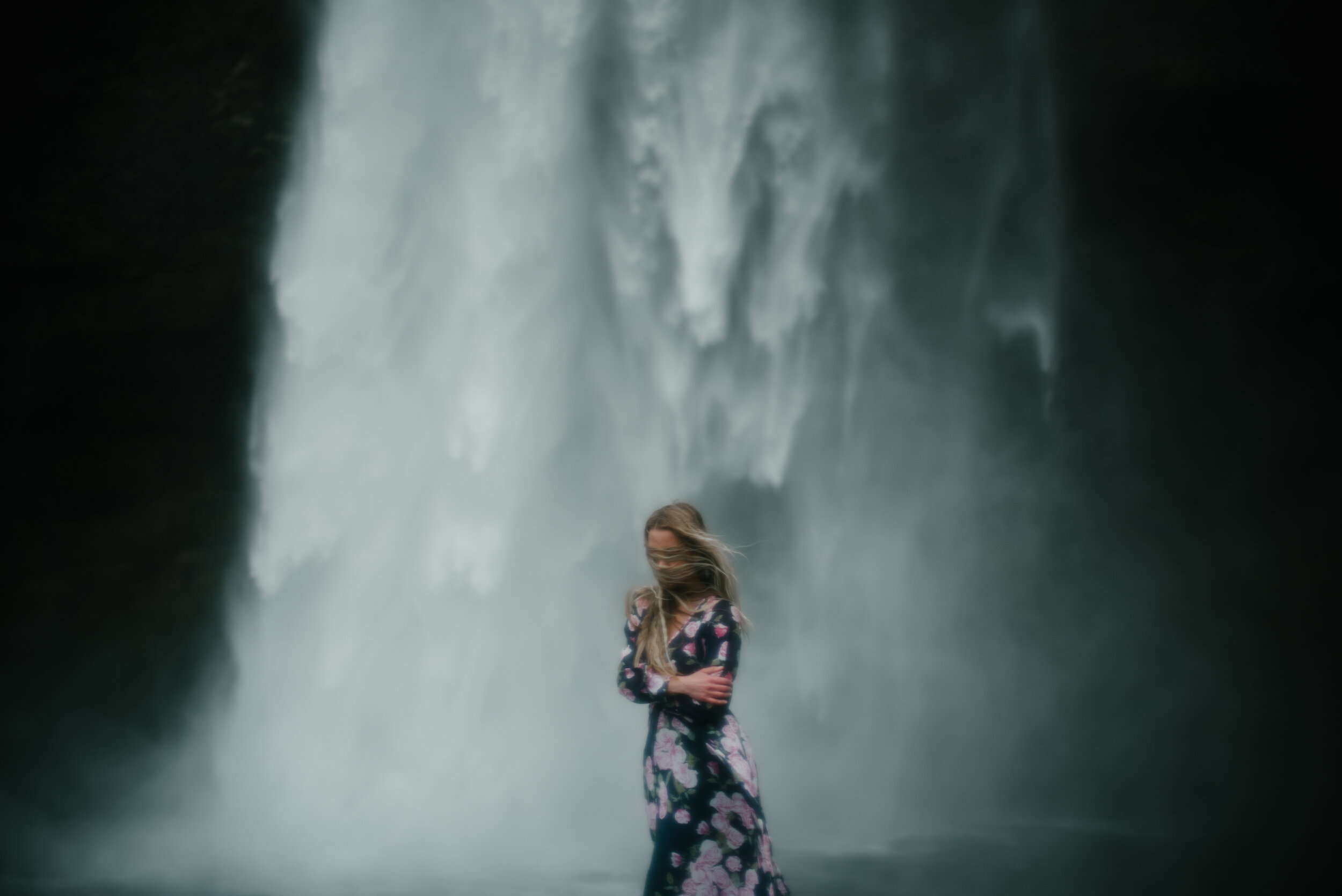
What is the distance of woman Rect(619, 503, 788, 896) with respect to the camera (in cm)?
249

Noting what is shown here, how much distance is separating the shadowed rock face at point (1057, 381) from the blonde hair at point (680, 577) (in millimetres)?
7724

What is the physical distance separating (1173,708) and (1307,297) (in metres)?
5.29

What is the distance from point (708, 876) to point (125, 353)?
10.2 meters

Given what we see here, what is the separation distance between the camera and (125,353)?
34.3ft

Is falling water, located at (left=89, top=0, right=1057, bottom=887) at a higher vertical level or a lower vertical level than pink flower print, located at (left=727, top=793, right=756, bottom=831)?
higher

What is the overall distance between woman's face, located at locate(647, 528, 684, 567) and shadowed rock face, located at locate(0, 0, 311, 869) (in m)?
8.93

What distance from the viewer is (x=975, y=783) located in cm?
1012

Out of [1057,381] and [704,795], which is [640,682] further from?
[1057,381]

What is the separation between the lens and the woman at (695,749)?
8.16 ft

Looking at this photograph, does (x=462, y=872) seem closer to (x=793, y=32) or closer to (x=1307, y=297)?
(x=793, y=32)

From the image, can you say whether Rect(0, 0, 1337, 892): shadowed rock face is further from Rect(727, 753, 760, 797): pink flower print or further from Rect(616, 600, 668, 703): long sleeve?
Rect(616, 600, 668, 703): long sleeve

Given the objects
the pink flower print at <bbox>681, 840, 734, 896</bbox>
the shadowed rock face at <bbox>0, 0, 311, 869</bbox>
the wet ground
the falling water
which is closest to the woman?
the pink flower print at <bbox>681, 840, 734, 896</bbox>

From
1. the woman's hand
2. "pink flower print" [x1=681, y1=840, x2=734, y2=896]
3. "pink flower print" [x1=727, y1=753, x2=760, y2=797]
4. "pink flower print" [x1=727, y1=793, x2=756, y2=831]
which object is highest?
the woman's hand

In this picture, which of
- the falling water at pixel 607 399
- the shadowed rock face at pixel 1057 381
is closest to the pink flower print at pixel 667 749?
the falling water at pixel 607 399
